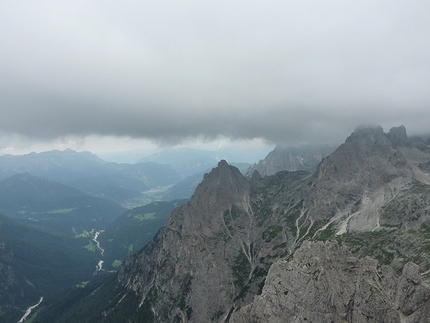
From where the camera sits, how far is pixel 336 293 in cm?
11300

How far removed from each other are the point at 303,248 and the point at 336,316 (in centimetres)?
3271

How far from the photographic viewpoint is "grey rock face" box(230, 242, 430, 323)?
336 ft

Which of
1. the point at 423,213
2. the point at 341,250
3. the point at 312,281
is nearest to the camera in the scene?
the point at 312,281

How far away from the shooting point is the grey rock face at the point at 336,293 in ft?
336

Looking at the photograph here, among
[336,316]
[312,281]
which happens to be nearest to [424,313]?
[336,316]

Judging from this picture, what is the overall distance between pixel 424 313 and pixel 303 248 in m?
51.1

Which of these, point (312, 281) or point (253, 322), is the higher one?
point (312, 281)

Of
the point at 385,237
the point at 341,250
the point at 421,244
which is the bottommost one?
the point at 385,237

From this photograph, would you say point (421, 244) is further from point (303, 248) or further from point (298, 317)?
point (298, 317)

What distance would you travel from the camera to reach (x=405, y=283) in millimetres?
108875

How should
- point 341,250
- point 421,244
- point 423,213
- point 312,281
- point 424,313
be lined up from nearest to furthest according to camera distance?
point 424,313 < point 312,281 < point 341,250 < point 421,244 < point 423,213

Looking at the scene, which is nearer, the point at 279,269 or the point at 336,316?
the point at 336,316

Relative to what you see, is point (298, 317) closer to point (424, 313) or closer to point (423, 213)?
point (424, 313)

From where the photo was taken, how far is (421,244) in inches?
6176
